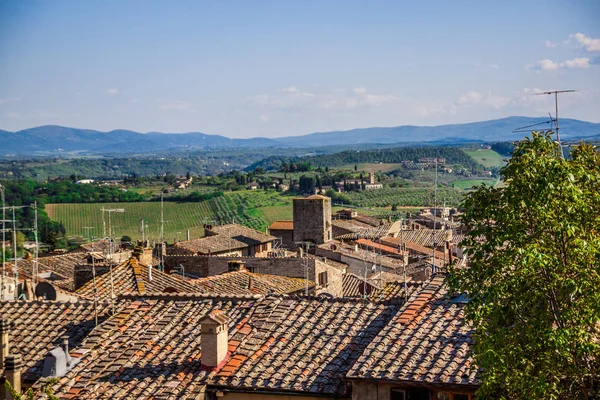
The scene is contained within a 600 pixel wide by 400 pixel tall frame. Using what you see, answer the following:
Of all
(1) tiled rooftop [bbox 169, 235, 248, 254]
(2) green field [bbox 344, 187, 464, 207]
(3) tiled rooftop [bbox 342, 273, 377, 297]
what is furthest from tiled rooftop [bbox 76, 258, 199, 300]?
Result: (2) green field [bbox 344, 187, 464, 207]

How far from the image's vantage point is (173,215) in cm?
9050

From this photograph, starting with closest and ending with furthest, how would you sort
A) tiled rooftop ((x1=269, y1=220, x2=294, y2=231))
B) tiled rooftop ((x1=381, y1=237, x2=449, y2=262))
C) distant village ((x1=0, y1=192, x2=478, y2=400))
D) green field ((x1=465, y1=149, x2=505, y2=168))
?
distant village ((x1=0, y1=192, x2=478, y2=400))
tiled rooftop ((x1=381, y1=237, x2=449, y2=262))
tiled rooftop ((x1=269, y1=220, x2=294, y2=231))
green field ((x1=465, y1=149, x2=505, y2=168))

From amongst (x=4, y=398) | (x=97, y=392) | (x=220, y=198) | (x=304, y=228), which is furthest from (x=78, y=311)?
(x=220, y=198)

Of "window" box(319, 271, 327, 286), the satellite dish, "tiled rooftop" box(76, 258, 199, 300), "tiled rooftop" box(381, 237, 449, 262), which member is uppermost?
"tiled rooftop" box(76, 258, 199, 300)

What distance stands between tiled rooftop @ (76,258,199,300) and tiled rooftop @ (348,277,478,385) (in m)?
7.18

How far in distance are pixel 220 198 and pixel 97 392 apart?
9080cm

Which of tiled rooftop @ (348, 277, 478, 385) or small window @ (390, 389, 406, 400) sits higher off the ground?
tiled rooftop @ (348, 277, 478, 385)

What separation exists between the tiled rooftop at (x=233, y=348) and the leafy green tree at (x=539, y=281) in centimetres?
299

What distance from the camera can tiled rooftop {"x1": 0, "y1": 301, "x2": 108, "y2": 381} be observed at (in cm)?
1259

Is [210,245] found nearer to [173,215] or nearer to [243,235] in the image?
[243,235]

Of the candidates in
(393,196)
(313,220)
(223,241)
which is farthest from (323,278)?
(393,196)

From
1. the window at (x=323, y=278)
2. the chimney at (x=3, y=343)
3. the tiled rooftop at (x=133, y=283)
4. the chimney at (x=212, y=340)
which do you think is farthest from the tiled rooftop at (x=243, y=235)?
the chimney at (x=212, y=340)

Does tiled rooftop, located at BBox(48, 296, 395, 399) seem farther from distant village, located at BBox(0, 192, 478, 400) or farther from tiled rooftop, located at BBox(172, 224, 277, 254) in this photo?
tiled rooftop, located at BBox(172, 224, 277, 254)

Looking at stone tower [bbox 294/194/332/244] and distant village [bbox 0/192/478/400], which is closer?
distant village [bbox 0/192/478/400]
